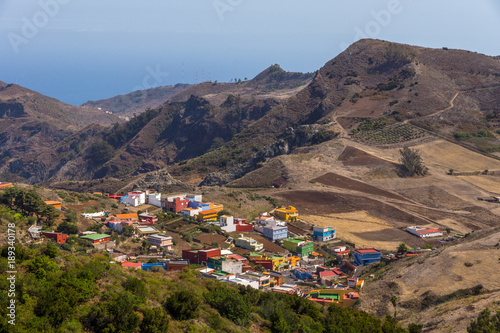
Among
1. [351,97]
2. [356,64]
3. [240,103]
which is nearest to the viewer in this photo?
[351,97]

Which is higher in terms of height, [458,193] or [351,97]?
[351,97]

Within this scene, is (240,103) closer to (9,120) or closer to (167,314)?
(9,120)

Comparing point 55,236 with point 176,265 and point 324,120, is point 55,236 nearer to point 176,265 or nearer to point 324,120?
point 176,265

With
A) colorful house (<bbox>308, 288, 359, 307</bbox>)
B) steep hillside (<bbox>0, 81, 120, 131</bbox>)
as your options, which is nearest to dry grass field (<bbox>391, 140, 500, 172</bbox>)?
colorful house (<bbox>308, 288, 359, 307</bbox>)

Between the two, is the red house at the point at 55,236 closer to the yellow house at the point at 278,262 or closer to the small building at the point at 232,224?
the yellow house at the point at 278,262

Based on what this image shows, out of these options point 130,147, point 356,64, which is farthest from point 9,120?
point 356,64

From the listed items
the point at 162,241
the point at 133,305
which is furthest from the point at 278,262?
the point at 133,305
